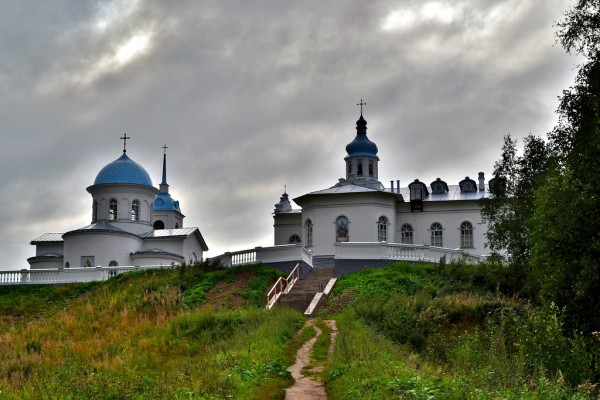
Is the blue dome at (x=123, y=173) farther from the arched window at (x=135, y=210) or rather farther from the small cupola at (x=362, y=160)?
the small cupola at (x=362, y=160)

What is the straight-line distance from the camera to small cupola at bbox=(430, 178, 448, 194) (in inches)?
2317

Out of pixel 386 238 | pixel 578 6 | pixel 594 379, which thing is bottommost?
pixel 594 379

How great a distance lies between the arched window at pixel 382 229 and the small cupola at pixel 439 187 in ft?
29.3

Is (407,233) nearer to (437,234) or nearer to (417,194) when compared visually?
(437,234)

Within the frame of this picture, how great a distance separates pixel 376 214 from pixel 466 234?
8987 millimetres

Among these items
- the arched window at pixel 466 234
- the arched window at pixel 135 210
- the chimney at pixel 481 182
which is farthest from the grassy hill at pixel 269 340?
the chimney at pixel 481 182

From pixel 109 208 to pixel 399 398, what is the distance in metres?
47.4

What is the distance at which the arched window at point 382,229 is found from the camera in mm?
50406

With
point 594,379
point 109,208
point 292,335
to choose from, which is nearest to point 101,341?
point 292,335

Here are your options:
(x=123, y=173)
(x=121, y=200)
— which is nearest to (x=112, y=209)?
(x=121, y=200)

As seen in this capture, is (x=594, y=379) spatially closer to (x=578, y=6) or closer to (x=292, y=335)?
(x=292, y=335)

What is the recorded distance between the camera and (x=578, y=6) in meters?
25.1

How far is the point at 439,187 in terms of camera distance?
58969 mm

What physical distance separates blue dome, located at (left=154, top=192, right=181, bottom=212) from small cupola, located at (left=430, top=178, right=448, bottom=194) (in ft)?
79.1
